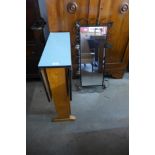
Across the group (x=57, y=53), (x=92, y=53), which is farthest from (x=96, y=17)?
(x=57, y=53)

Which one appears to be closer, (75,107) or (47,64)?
(47,64)

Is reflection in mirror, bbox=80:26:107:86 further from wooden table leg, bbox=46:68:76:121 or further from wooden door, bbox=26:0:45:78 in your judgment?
wooden table leg, bbox=46:68:76:121

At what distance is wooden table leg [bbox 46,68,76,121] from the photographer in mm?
1759

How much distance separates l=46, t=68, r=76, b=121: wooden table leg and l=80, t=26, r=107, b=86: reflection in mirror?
2.56 ft

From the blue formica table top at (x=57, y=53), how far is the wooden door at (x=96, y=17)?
0.65 ft

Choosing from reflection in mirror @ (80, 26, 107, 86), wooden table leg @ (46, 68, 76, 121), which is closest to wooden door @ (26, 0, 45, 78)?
reflection in mirror @ (80, 26, 107, 86)

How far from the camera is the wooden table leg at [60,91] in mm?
1759

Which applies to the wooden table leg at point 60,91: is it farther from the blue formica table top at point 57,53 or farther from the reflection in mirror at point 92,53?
the reflection in mirror at point 92,53

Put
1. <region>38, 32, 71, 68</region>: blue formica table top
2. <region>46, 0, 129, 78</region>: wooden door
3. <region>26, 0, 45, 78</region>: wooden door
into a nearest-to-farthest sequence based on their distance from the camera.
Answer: <region>38, 32, 71, 68</region>: blue formica table top, <region>46, 0, 129, 78</region>: wooden door, <region>26, 0, 45, 78</region>: wooden door
